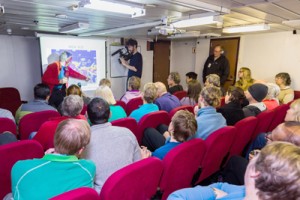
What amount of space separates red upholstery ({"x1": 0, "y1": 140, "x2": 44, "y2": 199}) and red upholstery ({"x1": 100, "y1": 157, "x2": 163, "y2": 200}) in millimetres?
835

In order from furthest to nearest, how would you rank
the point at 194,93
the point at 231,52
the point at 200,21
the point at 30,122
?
the point at 231,52, the point at 194,93, the point at 200,21, the point at 30,122

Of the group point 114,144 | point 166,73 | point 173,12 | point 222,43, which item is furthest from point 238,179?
point 166,73

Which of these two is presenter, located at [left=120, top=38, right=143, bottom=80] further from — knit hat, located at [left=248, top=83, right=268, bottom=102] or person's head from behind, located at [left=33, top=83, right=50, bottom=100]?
knit hat, located at [left=248, top=83, right=268, bottom=102]

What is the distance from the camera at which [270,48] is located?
19.4 ft

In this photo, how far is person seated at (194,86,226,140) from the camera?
221 cm

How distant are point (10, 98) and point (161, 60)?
5.09m

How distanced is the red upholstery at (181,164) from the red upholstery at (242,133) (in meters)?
0.66

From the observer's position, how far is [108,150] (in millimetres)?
1546

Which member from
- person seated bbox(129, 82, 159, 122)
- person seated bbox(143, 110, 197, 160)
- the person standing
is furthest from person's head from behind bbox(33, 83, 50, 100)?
the person standing

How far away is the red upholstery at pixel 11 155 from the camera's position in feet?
5.05

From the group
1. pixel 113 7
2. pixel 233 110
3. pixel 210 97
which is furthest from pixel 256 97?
pixel 113 7

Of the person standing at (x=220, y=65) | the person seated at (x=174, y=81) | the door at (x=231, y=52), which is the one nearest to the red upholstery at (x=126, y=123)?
the person seated at (x=174, y=81)

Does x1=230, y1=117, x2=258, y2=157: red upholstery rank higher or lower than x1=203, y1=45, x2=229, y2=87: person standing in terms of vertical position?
lower

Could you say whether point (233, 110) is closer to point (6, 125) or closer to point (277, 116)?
point (277, 116)
